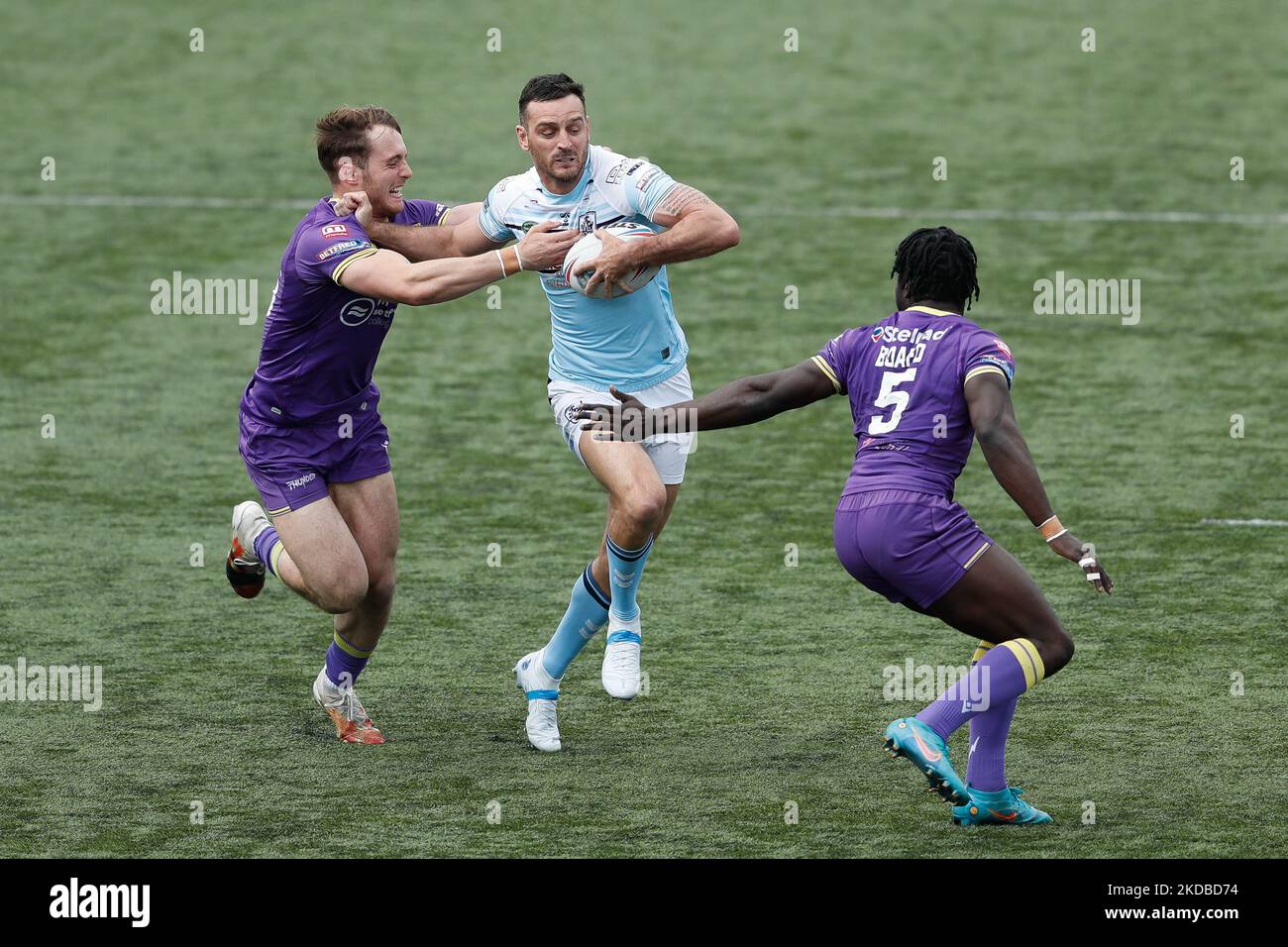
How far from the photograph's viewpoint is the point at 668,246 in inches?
304

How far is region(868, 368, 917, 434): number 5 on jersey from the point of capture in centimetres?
684

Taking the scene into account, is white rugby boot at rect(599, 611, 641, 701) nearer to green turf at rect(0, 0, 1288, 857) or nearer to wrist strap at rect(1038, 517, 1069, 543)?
green turf at rect(0, 0, 1288, 857)

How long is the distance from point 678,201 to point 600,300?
544mm

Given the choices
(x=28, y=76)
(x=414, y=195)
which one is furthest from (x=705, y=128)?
(x=28, y=76)

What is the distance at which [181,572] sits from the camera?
10.9 m

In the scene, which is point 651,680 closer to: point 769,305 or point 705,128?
point 769,305

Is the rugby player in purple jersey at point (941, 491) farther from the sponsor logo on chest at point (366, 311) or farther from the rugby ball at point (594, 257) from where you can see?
the sponsor logo on chest at point (366, 311)

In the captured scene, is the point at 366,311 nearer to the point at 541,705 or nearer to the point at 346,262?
the point at 346,262

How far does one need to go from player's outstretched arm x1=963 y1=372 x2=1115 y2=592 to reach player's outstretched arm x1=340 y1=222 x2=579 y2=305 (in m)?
1.78
